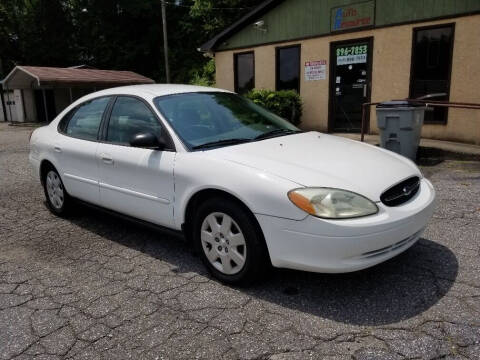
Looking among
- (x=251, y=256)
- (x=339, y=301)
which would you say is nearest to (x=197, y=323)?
Answer: (x=251, y=256)

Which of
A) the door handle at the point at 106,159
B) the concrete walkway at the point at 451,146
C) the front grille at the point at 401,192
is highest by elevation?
the door handle at the point at 106,159

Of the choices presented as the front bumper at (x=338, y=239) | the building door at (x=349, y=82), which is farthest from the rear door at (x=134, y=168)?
the building door at (x=349, y=82)

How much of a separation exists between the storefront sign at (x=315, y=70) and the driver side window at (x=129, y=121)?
8438 mm

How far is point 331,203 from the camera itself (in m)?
2.79

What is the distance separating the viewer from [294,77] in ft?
41.5

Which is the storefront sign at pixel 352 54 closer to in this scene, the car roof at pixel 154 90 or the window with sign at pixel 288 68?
the window with sign at pixel 288 68

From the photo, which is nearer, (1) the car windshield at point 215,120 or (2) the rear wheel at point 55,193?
(1) the car windshield at point 215,120

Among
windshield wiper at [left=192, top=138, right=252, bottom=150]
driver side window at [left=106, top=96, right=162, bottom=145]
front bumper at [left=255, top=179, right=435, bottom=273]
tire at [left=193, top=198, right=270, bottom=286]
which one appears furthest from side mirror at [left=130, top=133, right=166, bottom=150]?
front bumper at [left=255, top=179, right=435, bottom=273]

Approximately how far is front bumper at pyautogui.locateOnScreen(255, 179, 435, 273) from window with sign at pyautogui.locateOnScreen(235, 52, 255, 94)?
11487 millimetres

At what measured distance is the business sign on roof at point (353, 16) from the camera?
10414mm

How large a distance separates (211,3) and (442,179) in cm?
2567

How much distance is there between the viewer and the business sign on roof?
1041 centimetres

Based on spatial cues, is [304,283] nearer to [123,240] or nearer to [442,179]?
[123,240]

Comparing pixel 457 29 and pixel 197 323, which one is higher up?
pixel 457 29
